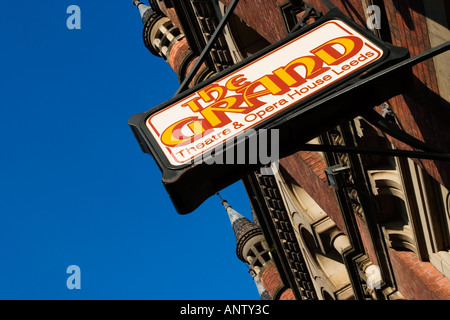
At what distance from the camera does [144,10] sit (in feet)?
120

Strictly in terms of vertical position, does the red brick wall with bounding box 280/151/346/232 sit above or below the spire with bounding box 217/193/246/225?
below

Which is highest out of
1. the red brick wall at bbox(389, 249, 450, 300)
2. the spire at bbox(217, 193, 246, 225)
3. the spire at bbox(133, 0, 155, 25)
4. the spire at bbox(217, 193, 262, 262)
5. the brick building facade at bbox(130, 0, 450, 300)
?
the spire at bbox(133, 0, 155, 25)

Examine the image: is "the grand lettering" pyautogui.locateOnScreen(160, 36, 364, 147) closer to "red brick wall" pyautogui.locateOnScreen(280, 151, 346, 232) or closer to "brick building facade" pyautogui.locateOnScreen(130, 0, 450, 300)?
"brick building facade" pyautogui.locateOnScreen(130, 0, 450, 300)

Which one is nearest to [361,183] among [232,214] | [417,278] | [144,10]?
[417,278]

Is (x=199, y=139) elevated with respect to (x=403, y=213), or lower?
lower

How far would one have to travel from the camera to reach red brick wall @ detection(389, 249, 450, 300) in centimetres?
1185

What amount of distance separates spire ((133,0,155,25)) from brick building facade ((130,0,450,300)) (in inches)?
125

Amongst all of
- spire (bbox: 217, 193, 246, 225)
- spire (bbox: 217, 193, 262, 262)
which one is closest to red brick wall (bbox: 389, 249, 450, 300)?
spire (bbox: 217, 193, 262, 262)

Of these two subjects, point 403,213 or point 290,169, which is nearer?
point 403,213
